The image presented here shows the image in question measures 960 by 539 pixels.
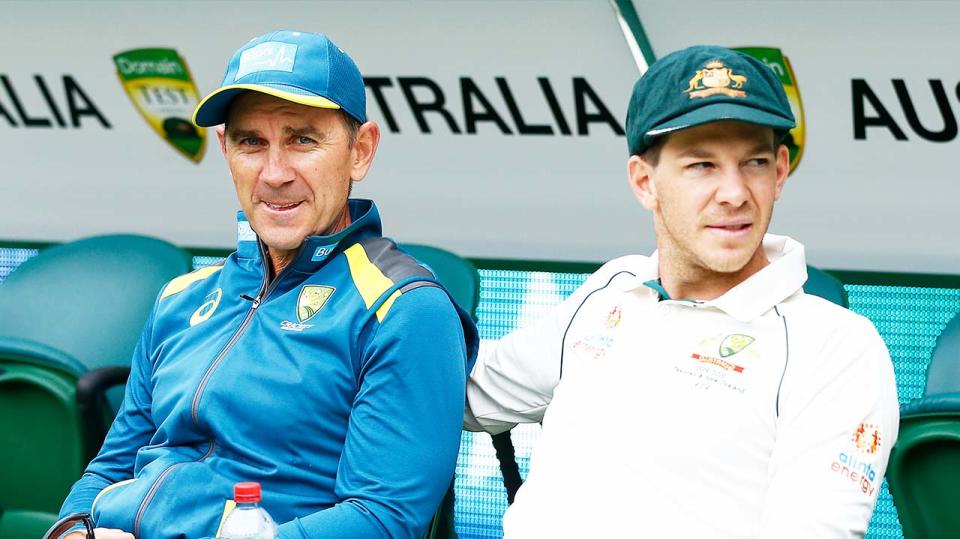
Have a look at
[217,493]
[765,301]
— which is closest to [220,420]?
[217,493]

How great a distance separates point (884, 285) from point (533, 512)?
5.80 feet

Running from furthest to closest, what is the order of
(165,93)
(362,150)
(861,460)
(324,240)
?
(165,93)
(362,150)
(324,240)
(861,460)

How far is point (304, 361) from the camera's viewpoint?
2.49 m

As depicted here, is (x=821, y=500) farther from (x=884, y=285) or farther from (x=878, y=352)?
(x=884, y=285)

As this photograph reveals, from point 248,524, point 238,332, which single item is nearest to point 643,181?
point 238,332

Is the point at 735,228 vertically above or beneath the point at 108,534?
above

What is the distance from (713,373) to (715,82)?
1.65 ft

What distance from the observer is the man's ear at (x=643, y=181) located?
2.45 m

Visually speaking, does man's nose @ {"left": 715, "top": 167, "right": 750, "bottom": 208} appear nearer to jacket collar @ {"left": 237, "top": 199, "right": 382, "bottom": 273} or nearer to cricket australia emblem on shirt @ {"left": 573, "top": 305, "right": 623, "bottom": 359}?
cricket australia emblem on shirt @ {"left": 573, "top": 305, "right": 623, "bottom": 359}

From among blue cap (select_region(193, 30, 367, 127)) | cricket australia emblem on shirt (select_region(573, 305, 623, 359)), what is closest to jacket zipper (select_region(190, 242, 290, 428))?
blue cap (select_region(193, 30, 367, 127))

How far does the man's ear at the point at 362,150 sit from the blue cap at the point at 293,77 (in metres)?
0.03

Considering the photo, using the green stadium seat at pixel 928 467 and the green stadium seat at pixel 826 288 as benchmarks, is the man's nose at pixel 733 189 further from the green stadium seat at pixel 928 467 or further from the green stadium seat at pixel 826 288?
the green stadium seat at pixel 826 288

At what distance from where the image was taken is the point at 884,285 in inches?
149

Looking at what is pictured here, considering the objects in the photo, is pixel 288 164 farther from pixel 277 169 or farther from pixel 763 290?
pixel 763 290
